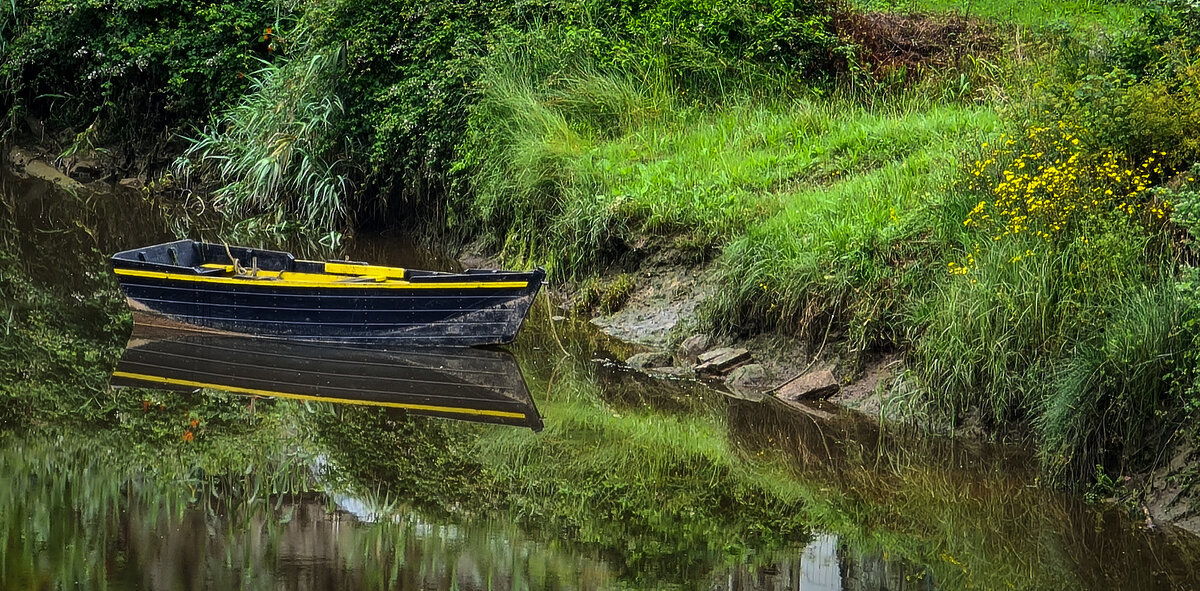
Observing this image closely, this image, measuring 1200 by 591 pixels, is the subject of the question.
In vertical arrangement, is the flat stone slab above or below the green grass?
below

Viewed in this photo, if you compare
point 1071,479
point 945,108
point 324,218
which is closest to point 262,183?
point 324,218

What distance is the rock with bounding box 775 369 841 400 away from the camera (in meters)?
10.8

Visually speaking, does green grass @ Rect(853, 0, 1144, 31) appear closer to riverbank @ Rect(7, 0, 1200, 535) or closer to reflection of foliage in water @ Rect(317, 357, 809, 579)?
riverbank @ Rect(7, 0, 1200, 535)

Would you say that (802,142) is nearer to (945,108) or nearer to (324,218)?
(945,108)

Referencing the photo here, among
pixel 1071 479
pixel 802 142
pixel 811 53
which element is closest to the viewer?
pixel 1071 479

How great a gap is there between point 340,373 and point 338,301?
0.87 meters

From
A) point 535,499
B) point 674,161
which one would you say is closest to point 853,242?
point 674,161

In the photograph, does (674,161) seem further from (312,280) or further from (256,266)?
(256,266)

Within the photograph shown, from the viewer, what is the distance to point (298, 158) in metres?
17.5

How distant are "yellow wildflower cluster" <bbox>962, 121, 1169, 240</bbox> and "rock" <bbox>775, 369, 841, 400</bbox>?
1622mm

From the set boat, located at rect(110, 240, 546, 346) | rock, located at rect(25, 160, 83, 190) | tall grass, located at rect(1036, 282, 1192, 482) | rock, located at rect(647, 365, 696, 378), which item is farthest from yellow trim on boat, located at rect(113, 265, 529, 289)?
rock, located at rect(25, 160, 83, 190)

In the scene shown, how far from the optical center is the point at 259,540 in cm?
805

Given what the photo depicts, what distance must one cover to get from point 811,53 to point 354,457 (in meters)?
8.06

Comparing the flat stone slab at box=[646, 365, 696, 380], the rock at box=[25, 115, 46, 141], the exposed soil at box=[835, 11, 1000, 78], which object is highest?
the exposed soil at box=[835, 11, 1000, 78]
